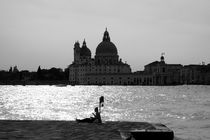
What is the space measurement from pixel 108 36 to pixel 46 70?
30.8m

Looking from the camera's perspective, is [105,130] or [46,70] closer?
[105,130]

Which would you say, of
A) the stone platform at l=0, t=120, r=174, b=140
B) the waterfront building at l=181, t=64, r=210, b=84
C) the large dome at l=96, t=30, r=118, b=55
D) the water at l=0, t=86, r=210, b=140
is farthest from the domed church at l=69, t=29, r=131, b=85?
the stone platform at l=0, t=120, r=174, b=140

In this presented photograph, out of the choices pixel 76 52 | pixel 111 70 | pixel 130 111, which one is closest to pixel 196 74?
pixel 111 70

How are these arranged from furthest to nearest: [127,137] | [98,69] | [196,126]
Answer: [98,69] < [196,126] < [127,137]

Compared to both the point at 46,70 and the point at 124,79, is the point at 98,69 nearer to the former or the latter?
the point at 124,79

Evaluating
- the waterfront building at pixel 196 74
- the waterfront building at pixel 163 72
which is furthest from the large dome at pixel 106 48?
the waterfront building at pixel 196 74

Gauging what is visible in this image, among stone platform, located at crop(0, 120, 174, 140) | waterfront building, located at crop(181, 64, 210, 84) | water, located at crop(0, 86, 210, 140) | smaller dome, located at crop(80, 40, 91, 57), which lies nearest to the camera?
stone platform, located at crop(0, 120, 174, 140)

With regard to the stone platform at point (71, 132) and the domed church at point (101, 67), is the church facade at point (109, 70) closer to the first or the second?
the domed church at point (101, 67)

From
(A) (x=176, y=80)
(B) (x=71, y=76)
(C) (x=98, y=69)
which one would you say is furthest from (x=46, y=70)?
(A) (x=176, y=80)

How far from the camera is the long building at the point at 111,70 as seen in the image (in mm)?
171062

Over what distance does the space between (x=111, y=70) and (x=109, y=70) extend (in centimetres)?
83

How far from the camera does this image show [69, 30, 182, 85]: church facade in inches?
6727

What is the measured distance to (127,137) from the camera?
12828 millimetres

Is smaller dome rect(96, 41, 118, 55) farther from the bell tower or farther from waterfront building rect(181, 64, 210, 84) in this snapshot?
waterfront building rect(181, 64, 210, 84)
